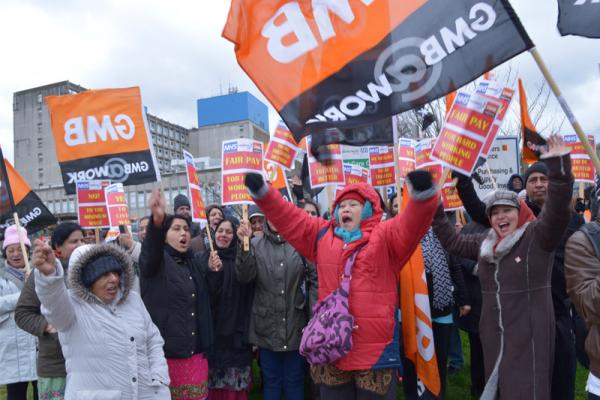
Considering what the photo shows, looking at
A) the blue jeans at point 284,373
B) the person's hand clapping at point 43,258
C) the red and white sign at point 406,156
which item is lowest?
the blue jeans at point 284,373

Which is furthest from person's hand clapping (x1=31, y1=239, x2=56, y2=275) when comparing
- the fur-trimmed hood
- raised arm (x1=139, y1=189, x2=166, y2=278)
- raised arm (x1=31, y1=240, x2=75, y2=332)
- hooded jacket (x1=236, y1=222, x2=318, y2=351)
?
hooded jacket (x1=236, y1=222, x2=318, y2=351)

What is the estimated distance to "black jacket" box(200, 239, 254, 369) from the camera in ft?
14.8

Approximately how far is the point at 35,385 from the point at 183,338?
2.60m

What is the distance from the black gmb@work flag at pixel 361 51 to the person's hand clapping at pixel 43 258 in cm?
173

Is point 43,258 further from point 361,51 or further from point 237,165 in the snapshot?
point 237,165

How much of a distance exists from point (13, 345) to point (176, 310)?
Result: 81.6 inches

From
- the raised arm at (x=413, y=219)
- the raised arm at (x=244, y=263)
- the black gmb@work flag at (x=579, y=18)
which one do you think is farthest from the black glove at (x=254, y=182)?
the black gmb@work flag at (x=579, y=18)

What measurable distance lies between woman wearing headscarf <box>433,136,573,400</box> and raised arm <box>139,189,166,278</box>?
230 cm

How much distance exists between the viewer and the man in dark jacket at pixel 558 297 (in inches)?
134

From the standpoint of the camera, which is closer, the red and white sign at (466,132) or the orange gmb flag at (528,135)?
the red and white sign at (466,132)

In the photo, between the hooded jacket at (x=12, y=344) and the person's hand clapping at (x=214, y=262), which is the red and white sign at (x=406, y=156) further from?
the hooded jacket at (x=12, y=344)

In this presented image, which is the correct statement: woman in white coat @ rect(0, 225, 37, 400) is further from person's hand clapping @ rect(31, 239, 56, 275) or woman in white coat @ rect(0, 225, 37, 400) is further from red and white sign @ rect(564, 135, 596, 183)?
red and white sign @ rect(564, 135, 596, 183)

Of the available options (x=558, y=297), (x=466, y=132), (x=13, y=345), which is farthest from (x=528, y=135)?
(x=13, y=345)

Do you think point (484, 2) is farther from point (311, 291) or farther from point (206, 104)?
point (206, 104)
